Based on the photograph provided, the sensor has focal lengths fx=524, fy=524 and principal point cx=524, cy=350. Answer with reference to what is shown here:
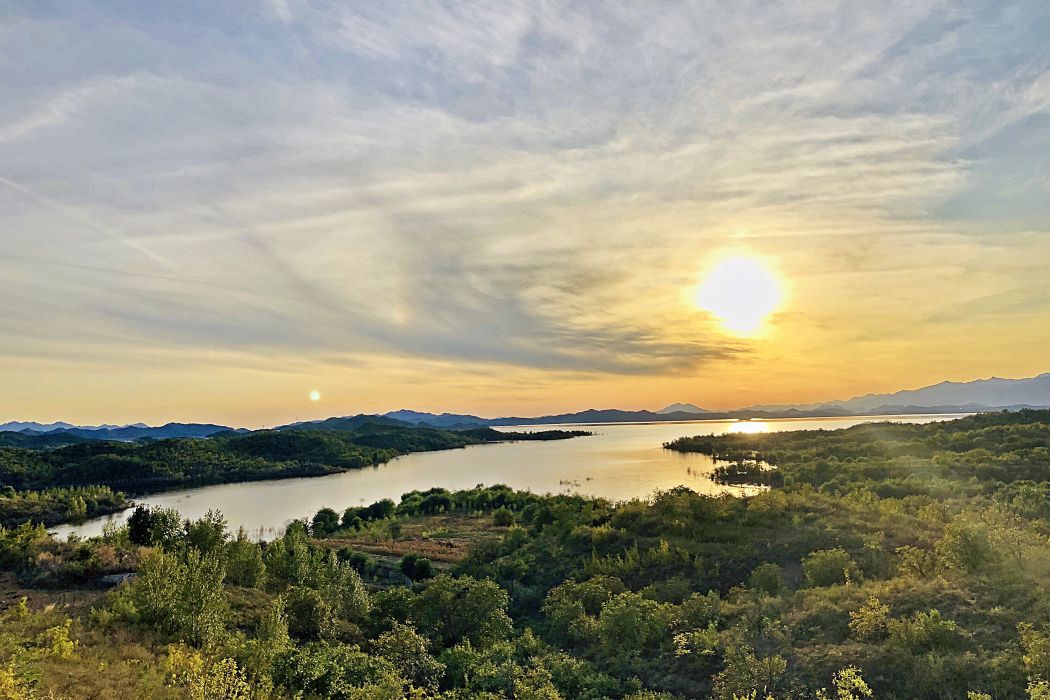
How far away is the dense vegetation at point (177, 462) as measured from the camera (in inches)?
4070

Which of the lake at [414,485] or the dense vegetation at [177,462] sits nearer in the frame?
the lake at [414,485]

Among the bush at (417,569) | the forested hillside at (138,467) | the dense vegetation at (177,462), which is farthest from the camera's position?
the dense vegetation at (177,462)

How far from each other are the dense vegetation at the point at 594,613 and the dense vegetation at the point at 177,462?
100339 millimetres

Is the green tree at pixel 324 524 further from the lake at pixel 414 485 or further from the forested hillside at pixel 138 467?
the forested hillside at pixel 138 467

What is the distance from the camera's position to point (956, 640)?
13.3 m

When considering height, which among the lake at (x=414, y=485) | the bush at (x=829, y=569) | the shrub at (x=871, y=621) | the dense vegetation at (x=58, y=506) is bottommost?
the lake at (x=414, y=485)

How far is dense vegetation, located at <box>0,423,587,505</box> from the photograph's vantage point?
10338cm

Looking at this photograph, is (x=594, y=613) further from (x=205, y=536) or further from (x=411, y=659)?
(x=205, y=536)

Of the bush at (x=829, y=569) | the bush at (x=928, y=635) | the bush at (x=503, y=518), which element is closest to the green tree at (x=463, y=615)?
the bush at (x=928, y=635)

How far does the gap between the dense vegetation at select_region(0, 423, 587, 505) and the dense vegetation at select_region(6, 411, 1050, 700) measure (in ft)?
329

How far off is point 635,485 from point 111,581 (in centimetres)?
6826

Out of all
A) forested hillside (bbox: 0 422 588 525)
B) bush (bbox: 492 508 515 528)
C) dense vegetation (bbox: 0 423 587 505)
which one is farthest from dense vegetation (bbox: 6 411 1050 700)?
dense vegetation (bbox: 0 423 587 505)

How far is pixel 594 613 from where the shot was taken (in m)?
21.9

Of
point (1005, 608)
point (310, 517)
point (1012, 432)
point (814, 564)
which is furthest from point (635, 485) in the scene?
point (1005, 608)
